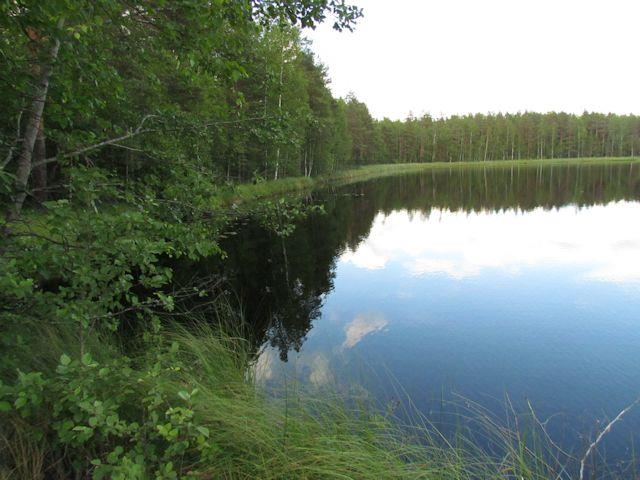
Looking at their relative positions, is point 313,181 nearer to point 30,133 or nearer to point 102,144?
point 102,144

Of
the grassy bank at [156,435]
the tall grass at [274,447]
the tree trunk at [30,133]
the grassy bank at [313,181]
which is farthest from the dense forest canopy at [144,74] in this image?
the tall grass at [274,447]

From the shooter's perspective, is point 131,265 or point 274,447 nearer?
point 274,447

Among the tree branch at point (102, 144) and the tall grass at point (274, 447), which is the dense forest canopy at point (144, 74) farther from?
the tall grass at point (274, 447)

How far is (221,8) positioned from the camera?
3131 mm

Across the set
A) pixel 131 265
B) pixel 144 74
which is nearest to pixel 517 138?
pixel 144 74

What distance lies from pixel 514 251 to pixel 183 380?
47.7 feet

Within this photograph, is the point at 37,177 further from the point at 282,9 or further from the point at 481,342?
the point at 481,342

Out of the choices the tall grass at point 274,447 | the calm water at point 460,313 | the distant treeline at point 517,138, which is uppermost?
the distant treeline at point 517,138

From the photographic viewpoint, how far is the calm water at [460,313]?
650 cm

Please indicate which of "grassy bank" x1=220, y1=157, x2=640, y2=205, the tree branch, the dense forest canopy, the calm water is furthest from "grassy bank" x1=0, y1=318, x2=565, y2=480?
the calm water

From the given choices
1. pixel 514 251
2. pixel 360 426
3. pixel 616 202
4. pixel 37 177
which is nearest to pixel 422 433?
pixel 360 426

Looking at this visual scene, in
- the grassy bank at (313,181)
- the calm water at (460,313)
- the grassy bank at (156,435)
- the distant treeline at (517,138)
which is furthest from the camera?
the distant treeline at (517,138)

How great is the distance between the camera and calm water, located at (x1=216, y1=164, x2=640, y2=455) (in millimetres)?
6500

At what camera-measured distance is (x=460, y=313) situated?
32.0 feet
